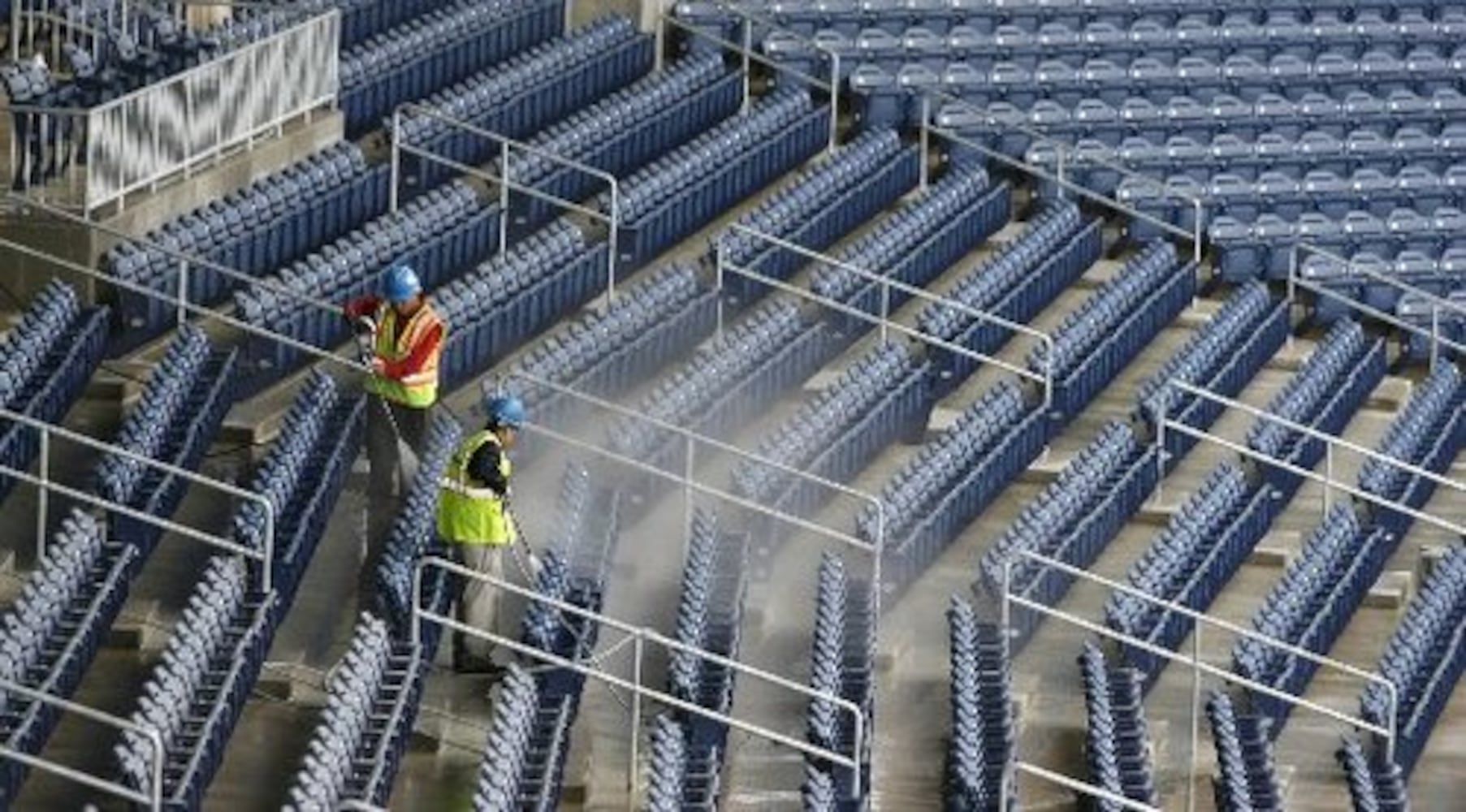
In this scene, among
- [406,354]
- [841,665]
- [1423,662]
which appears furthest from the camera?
[1423,662]

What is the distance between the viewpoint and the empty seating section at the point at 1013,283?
19562mm

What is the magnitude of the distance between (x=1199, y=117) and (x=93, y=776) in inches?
430

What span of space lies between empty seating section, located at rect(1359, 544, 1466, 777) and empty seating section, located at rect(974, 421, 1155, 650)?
1190 millimetres

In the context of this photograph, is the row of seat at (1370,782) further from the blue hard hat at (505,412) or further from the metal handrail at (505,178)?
the metal handrail at (505,178)

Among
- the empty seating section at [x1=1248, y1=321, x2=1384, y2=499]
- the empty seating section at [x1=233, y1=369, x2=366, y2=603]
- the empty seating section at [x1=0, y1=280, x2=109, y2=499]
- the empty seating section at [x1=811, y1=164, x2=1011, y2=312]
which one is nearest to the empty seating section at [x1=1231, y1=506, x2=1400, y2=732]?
the empty seating section at [x1=1248, y1=321, x2=1384, y2=499]

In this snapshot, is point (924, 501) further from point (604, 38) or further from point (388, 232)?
point (604, 38)

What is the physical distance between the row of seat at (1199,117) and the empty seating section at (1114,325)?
3.72ft

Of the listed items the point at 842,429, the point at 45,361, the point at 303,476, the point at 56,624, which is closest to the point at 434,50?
the point at 842,429

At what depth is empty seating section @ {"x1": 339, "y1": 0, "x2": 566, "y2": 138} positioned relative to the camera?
20094 millimetres

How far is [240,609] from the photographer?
14672 mm

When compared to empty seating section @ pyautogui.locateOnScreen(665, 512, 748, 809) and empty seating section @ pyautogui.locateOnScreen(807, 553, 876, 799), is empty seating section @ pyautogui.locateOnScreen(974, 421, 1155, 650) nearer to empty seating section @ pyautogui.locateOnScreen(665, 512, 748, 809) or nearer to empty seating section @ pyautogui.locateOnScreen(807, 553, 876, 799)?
empty seating section @ pyautogui.locateOnScreen(807, 553, 876, 799)

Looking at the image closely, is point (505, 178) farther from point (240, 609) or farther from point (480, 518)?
point (240, 609)

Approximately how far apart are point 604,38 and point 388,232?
3640mm

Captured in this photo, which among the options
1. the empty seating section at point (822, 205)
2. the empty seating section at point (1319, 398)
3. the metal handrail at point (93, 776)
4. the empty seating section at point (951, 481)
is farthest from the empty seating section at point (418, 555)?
the empty seating section at point (1319, 398)
